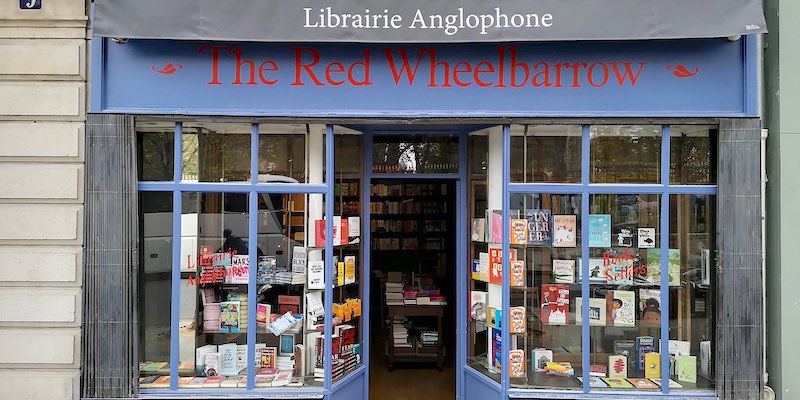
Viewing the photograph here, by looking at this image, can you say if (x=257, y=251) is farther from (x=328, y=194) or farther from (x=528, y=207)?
(x=528, y=207)

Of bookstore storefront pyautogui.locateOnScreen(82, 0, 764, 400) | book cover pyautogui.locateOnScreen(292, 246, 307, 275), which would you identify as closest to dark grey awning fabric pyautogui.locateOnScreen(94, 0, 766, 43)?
bookstore storefront pyautogui.locateOnScreen(82, 0, 764, 400)

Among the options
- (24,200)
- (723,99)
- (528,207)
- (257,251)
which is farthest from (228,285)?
(723,99)

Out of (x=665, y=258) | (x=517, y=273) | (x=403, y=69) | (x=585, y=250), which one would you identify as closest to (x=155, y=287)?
(x=403, y=69)

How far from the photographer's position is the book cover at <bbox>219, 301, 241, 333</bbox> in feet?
18.5

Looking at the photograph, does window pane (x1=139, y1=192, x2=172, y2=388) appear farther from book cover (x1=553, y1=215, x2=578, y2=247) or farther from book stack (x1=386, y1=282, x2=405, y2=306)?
book cover (x1=553, y1=215, x2=578, y2=247)

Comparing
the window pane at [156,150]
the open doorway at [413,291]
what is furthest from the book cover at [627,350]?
the window pane at [156,150]

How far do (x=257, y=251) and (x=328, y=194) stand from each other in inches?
38.2

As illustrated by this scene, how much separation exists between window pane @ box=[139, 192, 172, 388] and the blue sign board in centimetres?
104

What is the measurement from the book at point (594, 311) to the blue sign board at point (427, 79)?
6.45 feet

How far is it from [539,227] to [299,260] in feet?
8.63

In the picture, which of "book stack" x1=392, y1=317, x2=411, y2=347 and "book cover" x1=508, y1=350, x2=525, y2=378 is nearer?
"book cover" x1=508, y1=350, x2=525, y2=378

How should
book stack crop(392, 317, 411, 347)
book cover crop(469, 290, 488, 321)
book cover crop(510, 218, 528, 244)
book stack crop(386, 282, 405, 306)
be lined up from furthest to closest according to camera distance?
1. book stack crop(386, 282, 405, 306)
2. book stack crop(392, 317, 411, 347)
3. book cover crop(469, 290, 488, 321)
4. book cover crop(510, 218, 528, 244)

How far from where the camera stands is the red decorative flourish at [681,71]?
534 cm

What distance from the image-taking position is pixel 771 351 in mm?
5441
